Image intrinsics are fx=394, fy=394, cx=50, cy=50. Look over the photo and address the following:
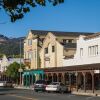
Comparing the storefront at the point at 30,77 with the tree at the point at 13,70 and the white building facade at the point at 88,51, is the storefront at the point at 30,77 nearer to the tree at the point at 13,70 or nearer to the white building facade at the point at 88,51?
the tree at the point at 13,70

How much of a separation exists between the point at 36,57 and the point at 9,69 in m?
12.1

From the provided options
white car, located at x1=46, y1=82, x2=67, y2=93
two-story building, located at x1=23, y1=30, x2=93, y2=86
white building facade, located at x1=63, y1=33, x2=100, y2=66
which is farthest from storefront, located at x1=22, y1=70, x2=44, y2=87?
white car, located at x1=46, y1=82, x2=67, y2=93

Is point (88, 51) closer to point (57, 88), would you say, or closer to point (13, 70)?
point (57, 88)

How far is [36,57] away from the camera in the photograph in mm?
85375

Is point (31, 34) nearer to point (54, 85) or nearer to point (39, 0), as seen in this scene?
point (54, 85)

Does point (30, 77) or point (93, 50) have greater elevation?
point (93, 50)

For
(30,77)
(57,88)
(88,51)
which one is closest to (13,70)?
(30,77)

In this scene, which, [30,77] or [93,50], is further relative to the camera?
[30,77]

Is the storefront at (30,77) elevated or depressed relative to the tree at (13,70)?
depressed

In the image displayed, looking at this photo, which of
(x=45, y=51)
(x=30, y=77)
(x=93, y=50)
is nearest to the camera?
(x=93, y=50)

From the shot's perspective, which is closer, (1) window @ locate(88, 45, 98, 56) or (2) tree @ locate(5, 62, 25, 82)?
(1) window @ locate(88, 45, 98, 56)

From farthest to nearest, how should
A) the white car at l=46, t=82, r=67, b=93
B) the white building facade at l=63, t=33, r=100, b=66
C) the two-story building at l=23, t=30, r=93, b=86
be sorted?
the two-story building at l=23, t=30, r=93, b=86
the white building facade at l=63, t=33, r=100, b=66
the white car at l=46, t=82, r=67, b=93

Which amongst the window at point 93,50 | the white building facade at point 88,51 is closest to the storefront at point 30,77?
the white building facade at point 88,51

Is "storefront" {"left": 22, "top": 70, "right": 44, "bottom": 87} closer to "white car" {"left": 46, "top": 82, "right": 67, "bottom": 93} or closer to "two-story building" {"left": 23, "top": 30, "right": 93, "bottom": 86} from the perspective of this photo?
"two-story building" {"left": 23, "top": 30, "right": 93, "bottom": 86}
